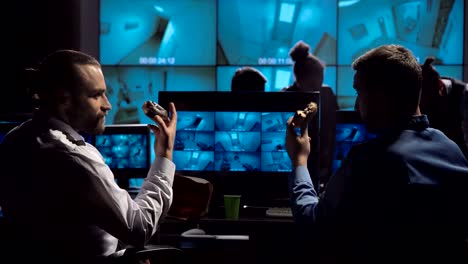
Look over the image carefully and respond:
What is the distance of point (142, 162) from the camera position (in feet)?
12.5

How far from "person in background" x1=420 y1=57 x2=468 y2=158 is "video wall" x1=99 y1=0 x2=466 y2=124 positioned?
3.25 m

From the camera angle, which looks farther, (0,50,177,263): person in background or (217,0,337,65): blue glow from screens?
(217,0,337,65): blue glow from screens

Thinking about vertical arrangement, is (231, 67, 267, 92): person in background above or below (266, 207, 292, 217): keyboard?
above

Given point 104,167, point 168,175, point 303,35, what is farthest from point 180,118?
point 303,35

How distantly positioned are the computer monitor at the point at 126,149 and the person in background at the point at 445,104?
1647 mm

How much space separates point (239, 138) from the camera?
283 cm

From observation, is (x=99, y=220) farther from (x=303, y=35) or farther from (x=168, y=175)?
(x=303, y=35)

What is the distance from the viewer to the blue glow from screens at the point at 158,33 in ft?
22.1

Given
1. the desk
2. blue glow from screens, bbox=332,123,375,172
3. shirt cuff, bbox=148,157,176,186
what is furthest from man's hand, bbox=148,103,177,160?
blue glow from screens, bbox=332,123,375,172

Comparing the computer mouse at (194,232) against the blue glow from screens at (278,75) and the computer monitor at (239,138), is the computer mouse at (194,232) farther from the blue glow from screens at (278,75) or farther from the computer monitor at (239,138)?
the blue glow from screens at (278,75)

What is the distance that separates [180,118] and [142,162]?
1018 mm

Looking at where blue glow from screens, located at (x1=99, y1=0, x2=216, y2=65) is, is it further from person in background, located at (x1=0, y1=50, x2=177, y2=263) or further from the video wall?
person in background, located at (x1=0, y1=50, x2=177, y2=263)

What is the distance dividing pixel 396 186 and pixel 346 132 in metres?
1.37

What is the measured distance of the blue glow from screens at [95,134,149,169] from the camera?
380 cm
